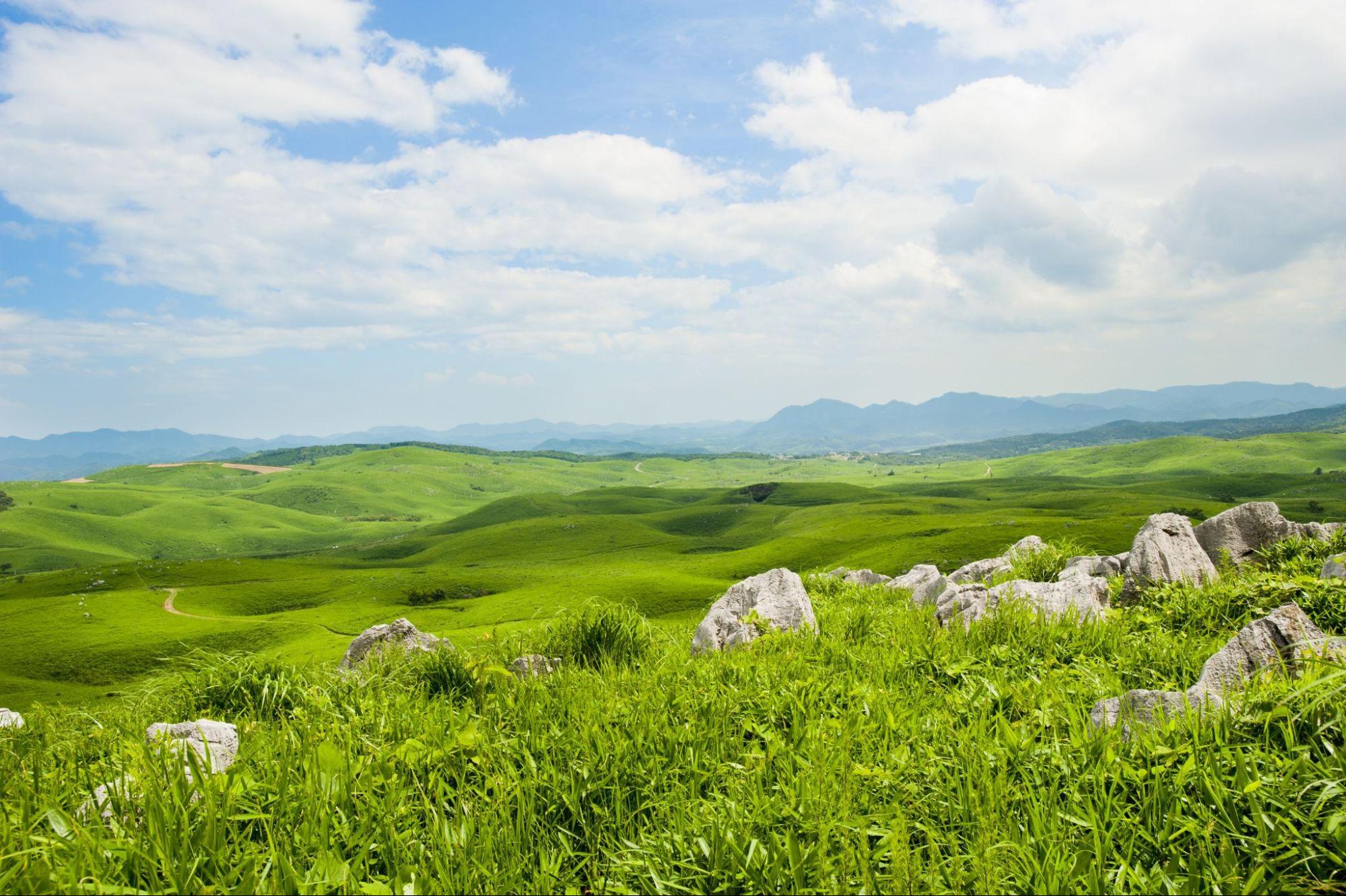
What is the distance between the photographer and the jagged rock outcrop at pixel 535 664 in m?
8.85

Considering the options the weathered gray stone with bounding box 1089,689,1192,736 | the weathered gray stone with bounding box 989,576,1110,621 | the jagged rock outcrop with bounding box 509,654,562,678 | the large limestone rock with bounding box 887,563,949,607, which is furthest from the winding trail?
the weathered gray stone with bounding box 1089,689,1192,736

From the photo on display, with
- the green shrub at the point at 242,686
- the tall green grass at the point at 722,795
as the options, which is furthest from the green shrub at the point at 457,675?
the green shrub at the point at 242,686

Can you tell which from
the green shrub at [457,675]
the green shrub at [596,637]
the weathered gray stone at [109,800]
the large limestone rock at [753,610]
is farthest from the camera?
the large limestone rock at [753,610]

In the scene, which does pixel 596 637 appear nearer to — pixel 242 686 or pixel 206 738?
pixel 242 686

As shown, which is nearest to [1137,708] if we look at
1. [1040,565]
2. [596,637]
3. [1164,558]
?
[596,637]

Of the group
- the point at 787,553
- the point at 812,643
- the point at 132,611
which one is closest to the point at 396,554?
the point at 132,611

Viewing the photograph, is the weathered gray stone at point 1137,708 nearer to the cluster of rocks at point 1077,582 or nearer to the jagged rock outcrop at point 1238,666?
the jagged rock outcrop at point 1238,666

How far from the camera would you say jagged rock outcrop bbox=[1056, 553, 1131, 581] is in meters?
16.3

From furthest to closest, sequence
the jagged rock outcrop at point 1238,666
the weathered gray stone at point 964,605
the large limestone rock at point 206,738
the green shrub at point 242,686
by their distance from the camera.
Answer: the weathered gray stone at point 964,605
the green shrub at point 242,686
the large limestone rock at point 206,738
the jagged rock outcrop at point 1238,666

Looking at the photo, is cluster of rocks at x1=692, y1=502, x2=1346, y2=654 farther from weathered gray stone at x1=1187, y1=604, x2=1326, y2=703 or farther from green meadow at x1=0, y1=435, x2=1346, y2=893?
weathered gray stone at x1=1187, y1=604, x2=1326, y2=703

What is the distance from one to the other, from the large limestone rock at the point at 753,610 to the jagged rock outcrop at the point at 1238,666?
19.1 feet

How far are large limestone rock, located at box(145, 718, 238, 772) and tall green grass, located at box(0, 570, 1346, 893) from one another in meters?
0.23

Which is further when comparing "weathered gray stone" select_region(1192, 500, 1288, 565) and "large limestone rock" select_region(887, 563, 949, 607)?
"large limestone rock" select_region(887, 563, 949, 607)

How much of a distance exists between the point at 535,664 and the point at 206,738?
164 inches
